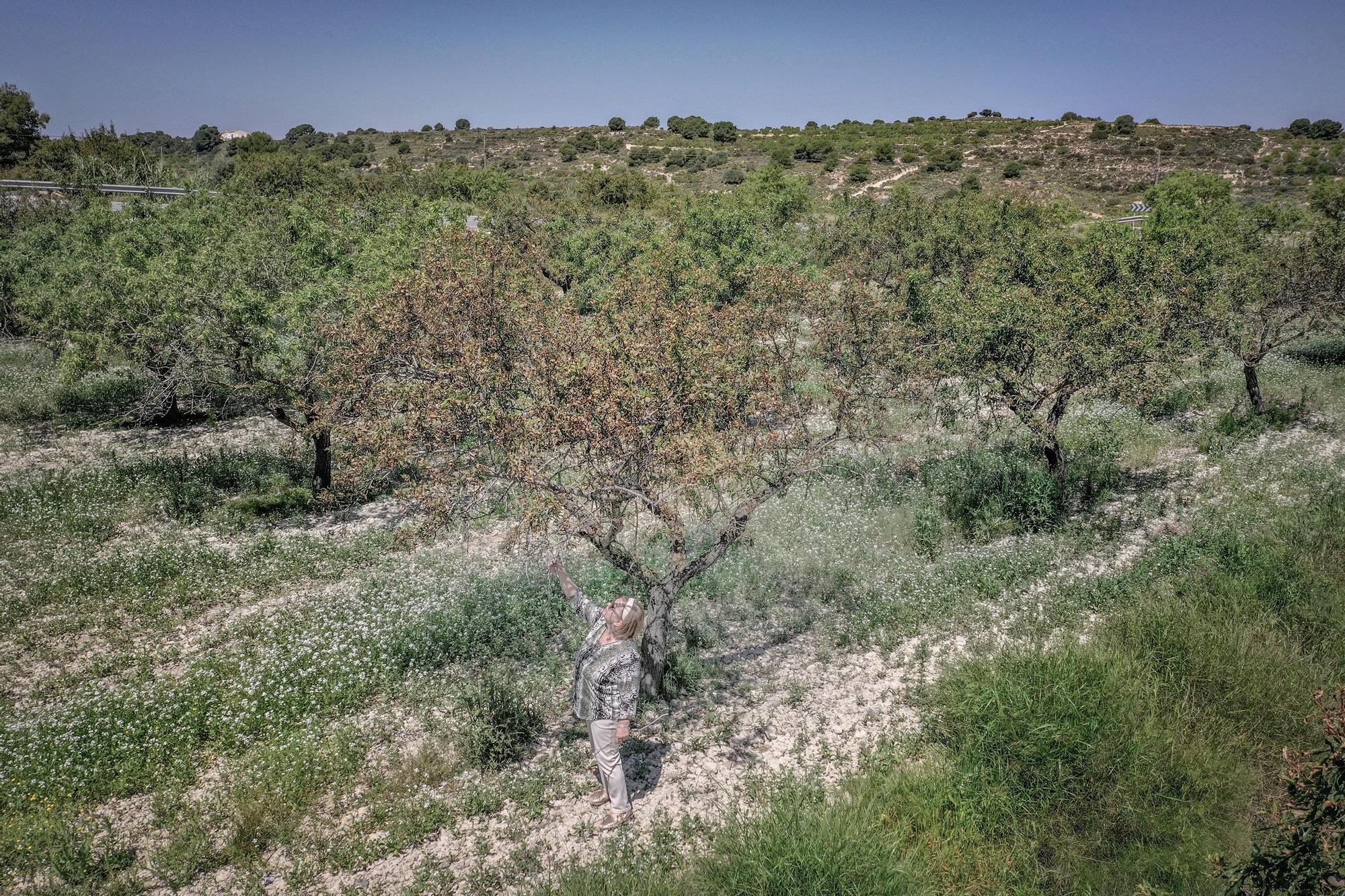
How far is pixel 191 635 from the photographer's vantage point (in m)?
10.8

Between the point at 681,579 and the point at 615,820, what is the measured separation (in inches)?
108

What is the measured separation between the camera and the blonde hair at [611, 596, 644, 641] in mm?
6348

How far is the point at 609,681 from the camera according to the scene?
6383 millimetres

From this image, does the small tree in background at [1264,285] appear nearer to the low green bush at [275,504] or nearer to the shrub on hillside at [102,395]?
the low green bush at [275,504]

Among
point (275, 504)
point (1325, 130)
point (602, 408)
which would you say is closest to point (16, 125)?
point (275, 504)

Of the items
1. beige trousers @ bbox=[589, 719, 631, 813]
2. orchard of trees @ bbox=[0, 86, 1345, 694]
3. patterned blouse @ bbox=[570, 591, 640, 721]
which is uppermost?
orchard of trees @ bbox=[0, 86, 1345, 694]

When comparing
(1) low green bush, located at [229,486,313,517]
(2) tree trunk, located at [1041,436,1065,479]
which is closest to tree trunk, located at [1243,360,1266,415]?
(2) tree trunk, located at [1041,436,1065,479]

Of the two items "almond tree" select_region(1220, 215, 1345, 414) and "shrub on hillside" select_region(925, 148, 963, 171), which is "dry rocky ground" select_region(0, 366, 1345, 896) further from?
"shrub on hillside" select_region(925, 148, 963, 171)

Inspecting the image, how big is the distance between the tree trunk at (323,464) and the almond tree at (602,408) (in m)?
5.36

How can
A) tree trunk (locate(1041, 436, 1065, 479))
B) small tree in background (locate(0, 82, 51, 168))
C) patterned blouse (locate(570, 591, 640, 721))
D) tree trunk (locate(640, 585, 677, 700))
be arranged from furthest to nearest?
small tree in background (locate(0, 82, 51, 168)) < tree trunk (locate(1041, 436, 1065, 479)) < tree trunk (locate(640, 585, 677, 700)) < patterned blouse (locate(570, 591, 640, 721))

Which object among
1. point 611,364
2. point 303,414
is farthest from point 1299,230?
point 303,414

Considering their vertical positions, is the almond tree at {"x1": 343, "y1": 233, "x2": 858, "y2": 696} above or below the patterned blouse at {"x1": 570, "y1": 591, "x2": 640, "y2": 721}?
above

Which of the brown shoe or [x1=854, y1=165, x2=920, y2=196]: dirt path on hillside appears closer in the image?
the brown shoe

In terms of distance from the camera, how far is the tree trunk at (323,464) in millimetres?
15577
